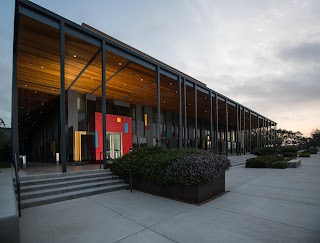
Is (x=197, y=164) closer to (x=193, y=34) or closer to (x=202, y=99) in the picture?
(x=193, y=34)

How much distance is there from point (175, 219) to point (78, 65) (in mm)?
12341

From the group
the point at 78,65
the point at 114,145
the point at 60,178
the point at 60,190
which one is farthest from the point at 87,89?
the point at 60,190

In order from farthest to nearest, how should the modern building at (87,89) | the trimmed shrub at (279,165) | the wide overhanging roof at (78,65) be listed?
the trimmed shrub at (279,165) < the modern building at (87,89) < the wide overhanging roof at (78,65)

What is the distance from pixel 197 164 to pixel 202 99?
18691 mm

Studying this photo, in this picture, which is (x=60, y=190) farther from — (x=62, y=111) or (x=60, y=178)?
(x=62, y=111)

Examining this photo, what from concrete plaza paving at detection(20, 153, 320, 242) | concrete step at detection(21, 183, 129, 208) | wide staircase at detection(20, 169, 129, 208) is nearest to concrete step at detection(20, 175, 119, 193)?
wide staircase at detection(20, 169, 129, 208)

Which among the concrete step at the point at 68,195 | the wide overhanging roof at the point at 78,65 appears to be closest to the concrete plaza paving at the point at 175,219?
the concrete step at the point at 68,195

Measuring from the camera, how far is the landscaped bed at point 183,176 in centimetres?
629

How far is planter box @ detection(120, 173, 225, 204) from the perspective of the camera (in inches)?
246

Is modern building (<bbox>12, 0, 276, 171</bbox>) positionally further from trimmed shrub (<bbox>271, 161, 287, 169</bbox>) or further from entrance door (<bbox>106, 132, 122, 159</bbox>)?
trimmed shrub (<bbox>271, 161, 287, 169</bbox>)

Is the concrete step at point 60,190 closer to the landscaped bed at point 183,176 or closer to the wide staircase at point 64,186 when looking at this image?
the wide staircase at point 64,186

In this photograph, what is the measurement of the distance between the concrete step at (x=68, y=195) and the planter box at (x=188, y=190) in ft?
3.45

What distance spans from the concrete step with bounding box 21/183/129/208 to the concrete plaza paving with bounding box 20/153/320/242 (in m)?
0.26

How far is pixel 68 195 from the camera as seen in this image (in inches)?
265
